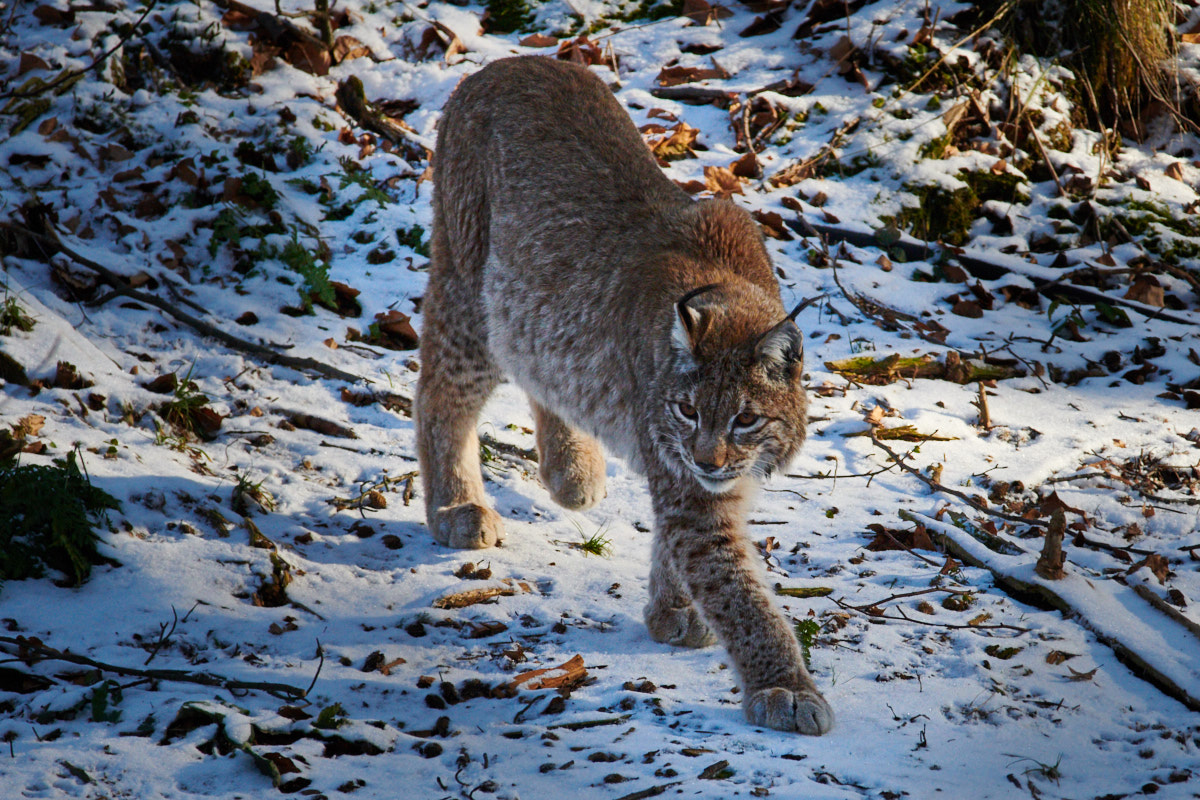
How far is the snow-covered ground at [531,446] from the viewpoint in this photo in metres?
2.90

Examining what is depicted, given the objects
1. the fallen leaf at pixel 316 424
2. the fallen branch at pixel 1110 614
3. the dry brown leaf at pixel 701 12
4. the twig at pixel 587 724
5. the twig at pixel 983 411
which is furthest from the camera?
the dry brown leaf at pixel 701 12

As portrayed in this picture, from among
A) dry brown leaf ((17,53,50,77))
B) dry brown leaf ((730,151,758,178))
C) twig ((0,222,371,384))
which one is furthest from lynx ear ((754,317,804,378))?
dry brown leaf ((17,53,50,77))

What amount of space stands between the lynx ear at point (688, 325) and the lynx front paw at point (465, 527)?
4.83ft

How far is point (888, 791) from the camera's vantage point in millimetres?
2641

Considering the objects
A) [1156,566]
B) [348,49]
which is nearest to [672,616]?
[1156,566]

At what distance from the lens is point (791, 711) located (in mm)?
3094

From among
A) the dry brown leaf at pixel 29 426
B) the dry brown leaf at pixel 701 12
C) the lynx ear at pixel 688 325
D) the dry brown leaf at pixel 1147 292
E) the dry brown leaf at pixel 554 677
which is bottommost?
the dry brown leaf at pixel 554 677

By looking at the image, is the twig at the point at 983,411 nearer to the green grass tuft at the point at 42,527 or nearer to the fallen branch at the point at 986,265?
the fallen branch at the point at 986,265

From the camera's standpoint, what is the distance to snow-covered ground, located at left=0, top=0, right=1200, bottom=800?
9.52 feet

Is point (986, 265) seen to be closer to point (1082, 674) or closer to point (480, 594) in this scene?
point (1082, 674)

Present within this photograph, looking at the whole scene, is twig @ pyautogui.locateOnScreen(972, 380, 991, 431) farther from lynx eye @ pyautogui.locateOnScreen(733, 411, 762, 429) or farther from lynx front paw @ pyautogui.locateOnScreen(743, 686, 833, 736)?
lynx front paw @ pyautogui.locateOnScreen(743, 686, 833, 736)

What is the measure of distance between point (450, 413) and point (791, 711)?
241 cm

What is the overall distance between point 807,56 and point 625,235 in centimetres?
506

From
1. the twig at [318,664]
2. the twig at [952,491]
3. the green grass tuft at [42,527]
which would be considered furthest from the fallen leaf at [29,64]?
the twig at [952,491]
